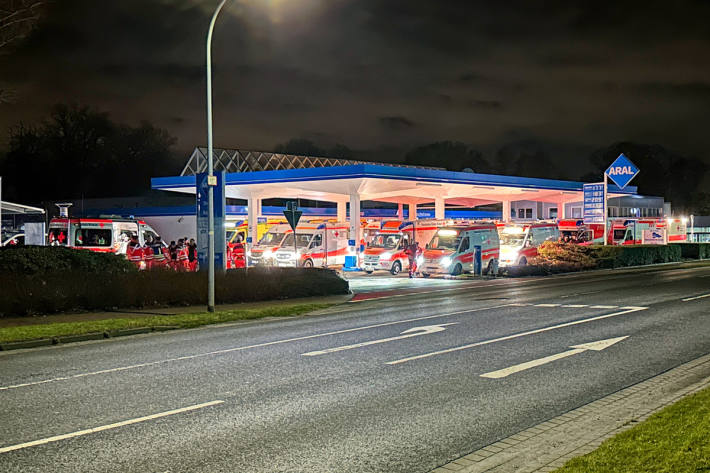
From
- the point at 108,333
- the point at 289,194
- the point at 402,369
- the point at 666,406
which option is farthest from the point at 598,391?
the point at 289,194

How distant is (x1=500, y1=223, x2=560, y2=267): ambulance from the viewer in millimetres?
36469

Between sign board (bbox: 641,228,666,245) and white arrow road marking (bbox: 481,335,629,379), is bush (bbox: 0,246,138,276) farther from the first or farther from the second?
sign board (bbox: 641,228,666,245)

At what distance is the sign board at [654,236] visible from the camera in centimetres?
5045

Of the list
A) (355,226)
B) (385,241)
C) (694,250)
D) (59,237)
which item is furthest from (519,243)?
(59,237)

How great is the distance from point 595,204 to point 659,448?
38.3m

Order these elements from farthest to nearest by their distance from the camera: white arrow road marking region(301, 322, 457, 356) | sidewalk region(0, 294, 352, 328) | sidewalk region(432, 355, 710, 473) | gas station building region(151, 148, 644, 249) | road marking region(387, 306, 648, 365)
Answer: gas station building region(151, 148, 644, 249) < sidewalk region(0, 294, 352, 328) < white arrow road marking region(301, 322, 457, 356) < road marking region(387, 306, 648, 365) < sidewalk region(432, 355, 710, 473)

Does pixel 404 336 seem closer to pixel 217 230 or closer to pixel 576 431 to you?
pixel 576 431

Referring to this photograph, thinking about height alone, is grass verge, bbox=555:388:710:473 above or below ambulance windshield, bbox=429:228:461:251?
below

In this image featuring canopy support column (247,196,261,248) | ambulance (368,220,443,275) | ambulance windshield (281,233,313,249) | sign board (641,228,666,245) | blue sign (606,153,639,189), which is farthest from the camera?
sign board (641,228,666,245)

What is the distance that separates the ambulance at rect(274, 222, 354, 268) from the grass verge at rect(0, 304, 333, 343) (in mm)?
16678

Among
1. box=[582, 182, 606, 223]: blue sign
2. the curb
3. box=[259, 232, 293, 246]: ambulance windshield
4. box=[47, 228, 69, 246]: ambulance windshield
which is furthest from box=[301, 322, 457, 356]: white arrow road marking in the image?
box=[582, 182, 606, 223]: blue sign

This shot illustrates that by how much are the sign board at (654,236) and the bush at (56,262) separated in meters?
40.3

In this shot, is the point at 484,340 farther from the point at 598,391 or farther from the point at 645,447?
the point at 645,447

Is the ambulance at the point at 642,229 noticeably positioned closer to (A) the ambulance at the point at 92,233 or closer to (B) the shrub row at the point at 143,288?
(B) the shrub row at the point at 143,288
